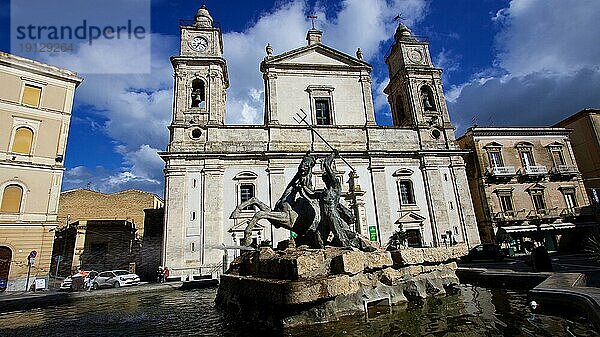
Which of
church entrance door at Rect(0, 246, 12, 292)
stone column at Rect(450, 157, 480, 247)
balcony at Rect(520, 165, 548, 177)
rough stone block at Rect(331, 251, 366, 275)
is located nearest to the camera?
rough stone block at Rect(331, 251, 366, 275)

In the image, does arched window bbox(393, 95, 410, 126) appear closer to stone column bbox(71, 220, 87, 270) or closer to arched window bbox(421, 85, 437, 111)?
arched window bbox(421, 85, 437, 111)

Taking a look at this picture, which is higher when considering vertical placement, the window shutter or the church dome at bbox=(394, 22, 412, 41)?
the church dome at bbox=(394, 22, 412, 41)

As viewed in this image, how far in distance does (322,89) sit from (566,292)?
21548 millimetres

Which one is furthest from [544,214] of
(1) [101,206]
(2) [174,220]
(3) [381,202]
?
(1) [101,206]

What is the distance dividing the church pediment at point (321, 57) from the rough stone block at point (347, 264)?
21679mm

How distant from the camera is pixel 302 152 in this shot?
21.6 metres

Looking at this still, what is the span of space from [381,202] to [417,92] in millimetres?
10257

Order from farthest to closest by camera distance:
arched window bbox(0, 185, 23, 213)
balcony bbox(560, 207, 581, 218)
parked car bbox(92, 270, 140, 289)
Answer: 1. balcony bbox(560, 207, 581, 218)
2. arched window bbox(0, 185, 23, 213)
3. parked car bbox(92, 270, 140, 289)

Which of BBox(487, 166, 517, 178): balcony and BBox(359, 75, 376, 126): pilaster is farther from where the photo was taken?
BBox(487, 166, 517, 178): balcony

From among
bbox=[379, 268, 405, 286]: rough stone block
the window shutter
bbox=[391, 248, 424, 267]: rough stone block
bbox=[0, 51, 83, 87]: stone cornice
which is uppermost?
bbox=[0, 51, 83, 87]: stone cornice

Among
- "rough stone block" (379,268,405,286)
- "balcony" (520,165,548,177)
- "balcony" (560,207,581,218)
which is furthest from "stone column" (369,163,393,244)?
"balcony" (560,207,581,218)

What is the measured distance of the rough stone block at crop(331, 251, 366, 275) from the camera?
5215mm

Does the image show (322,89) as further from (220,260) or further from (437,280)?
(437,280)

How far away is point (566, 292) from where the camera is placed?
4410 millimetres
